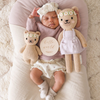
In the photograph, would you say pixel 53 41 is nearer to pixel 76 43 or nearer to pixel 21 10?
pixel 76 43

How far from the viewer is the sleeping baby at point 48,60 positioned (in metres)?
0.91

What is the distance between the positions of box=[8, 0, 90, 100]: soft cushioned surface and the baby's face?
131 millimetres

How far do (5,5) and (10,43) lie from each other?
0.41 meters

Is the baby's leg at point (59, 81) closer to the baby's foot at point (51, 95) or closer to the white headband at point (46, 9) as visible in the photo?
the baby's foot at point (51, 95)

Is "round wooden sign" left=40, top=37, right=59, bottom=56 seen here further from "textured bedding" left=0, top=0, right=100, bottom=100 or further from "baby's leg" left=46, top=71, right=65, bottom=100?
"textured bedding" left=0, top=0, right=100, bottom=100

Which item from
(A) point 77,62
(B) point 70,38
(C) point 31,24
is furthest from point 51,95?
(C) point 31,24

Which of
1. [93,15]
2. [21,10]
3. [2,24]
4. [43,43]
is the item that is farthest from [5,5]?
[93,15]

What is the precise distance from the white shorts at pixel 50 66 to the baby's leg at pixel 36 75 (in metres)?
0.03

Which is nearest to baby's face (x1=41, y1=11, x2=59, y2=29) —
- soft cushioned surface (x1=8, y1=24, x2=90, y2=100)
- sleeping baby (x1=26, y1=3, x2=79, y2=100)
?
sleeping baby (x1=26, y1=3, x2=79, y2=100)

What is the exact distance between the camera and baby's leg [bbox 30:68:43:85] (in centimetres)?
92

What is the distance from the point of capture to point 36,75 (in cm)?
93

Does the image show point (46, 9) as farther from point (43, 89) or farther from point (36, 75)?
point (43, 89)

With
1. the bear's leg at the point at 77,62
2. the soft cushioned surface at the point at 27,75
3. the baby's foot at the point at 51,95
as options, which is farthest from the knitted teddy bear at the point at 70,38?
the baby's foot at the point at 51,95

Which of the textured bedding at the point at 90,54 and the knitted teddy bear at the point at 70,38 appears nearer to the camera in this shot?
the knitted teddy bear at the point at 70,38
